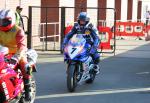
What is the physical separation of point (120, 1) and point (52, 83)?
2850 centimetres

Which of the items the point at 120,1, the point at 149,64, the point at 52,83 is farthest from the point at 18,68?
the point at 120,1

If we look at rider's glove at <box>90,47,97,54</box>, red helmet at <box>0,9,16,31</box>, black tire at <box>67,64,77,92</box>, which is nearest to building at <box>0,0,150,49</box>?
rider's glove at <box>90,47,97,54</box>

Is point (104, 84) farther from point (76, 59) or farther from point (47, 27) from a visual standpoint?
point (47, 27)

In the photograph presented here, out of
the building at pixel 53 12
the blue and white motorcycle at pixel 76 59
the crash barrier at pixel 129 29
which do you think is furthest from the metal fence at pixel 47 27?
the blue and white motorcycle at pixel 76 59

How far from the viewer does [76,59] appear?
1028 centimetres

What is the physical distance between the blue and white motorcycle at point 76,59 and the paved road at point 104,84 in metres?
0.27

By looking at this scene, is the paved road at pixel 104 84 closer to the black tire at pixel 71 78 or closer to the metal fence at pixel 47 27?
the black tire at pixel 71 78

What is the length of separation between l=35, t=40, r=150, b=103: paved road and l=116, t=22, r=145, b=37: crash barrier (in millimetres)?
11862

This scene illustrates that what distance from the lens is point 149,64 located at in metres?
16.1

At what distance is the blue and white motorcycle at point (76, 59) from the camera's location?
1019cm

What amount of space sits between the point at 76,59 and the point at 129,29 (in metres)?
19.2

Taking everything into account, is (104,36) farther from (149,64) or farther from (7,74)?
(7,74)

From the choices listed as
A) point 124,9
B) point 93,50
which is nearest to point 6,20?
point 93,50

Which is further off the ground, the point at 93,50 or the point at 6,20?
the point at 6,20
